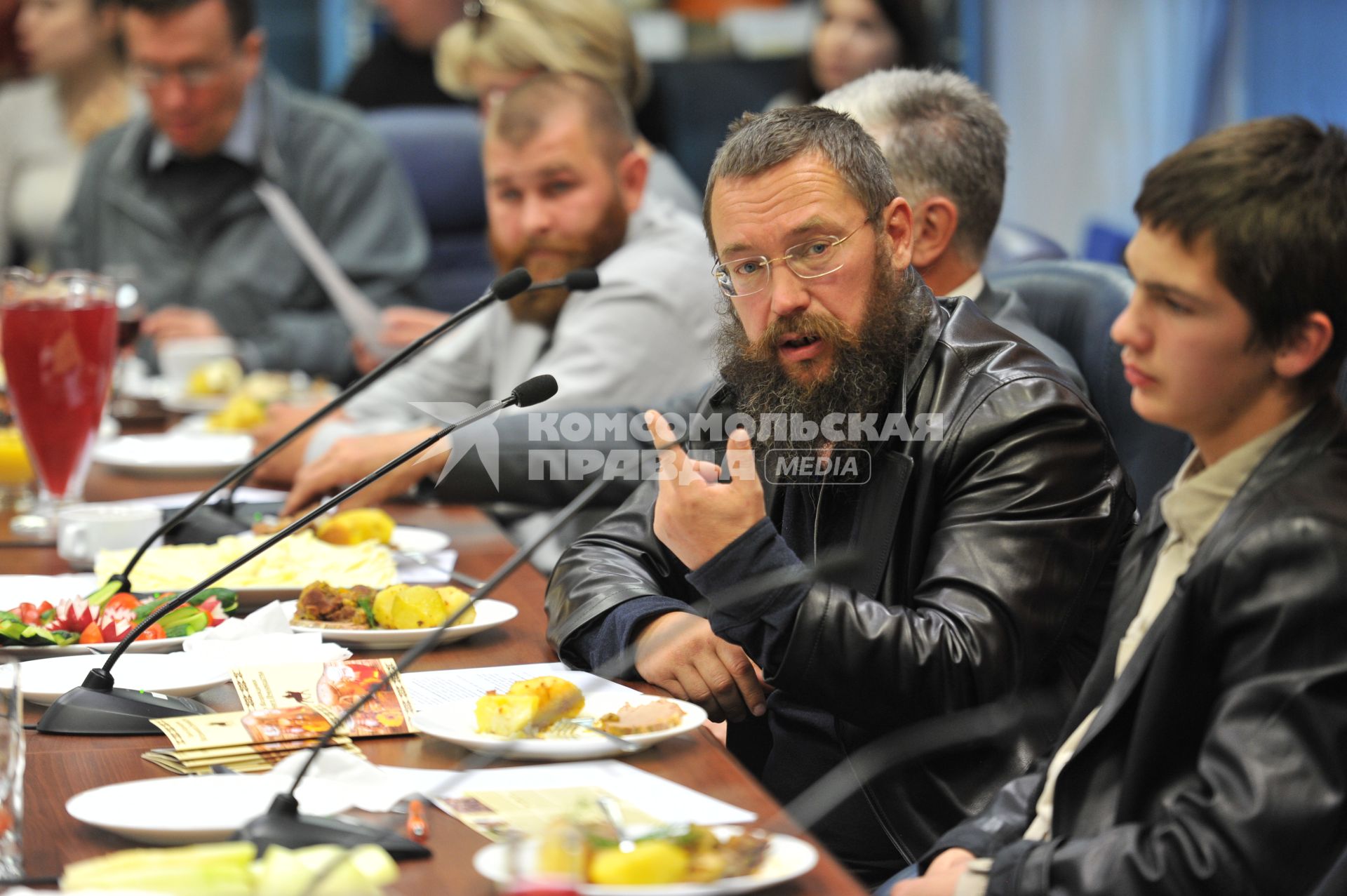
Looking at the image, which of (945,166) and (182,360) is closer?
(945,166)

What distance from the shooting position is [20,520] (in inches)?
91.8

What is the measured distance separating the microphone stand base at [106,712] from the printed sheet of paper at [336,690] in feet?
0.20

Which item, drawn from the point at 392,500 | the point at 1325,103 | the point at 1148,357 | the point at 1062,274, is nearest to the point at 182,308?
the point at 392,500

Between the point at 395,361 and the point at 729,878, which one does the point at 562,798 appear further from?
the point at 395,361

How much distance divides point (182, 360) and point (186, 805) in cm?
256

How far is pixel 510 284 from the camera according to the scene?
1684mm

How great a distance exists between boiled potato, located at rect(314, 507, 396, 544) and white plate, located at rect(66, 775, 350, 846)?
88cm

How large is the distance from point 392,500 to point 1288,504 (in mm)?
1742

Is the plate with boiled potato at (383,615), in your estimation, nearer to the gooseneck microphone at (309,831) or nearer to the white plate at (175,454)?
the gooseneck microphone at (309,831)

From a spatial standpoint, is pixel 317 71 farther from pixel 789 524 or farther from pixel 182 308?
pixel 789 524

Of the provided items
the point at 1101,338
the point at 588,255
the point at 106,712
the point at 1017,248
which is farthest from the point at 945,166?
the point at 106,712

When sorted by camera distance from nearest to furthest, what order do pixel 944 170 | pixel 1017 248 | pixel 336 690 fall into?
pixel 336 690, pixel 944 170, pixel 1017 248

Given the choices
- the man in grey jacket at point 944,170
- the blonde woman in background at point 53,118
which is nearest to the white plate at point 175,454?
the man in grey jacket at point 944,170

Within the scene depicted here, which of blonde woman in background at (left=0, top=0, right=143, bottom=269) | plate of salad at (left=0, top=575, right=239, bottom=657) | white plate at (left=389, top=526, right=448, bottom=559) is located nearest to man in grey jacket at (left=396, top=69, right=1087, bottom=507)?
white plate at (left=389, top=526, right=448, bottom=559)
